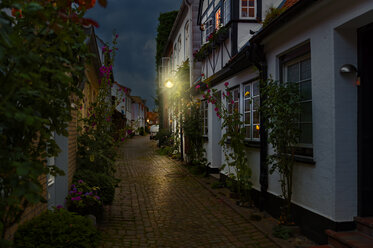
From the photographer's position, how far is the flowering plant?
5.44 meters

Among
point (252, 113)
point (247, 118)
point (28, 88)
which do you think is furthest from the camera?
point (247, 118)

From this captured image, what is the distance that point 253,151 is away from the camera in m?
7.55

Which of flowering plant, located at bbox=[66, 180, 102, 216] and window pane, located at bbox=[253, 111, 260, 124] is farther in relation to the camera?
window pane, located at bbox=[253, 111, 260, 124]

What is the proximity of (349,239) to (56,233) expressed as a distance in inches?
128

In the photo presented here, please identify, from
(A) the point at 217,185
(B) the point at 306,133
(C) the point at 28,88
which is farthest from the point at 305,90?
(A) the point at 217,185

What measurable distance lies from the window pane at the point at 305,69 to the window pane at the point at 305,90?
9 centimetres

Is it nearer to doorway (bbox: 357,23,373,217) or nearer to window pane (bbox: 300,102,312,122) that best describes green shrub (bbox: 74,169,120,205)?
window pane (bbox: 300,102,312,122)

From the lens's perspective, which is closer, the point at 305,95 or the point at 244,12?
the point at 305,95

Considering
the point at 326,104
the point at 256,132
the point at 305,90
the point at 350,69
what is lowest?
the point at 256,132

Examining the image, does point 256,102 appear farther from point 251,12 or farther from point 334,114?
point 334,114

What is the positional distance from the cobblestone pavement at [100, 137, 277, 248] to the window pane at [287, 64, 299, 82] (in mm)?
2499

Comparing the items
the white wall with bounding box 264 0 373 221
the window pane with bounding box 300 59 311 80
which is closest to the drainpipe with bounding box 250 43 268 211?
the window pane with bounding box 300 59 311 80

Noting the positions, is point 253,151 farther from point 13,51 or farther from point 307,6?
point 13,51

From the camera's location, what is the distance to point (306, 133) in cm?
542
